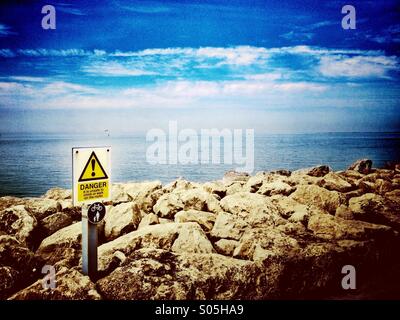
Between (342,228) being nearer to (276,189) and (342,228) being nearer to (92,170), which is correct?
(276,189)

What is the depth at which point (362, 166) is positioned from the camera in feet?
19.5

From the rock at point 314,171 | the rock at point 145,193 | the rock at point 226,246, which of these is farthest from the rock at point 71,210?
the rock at point 314,171

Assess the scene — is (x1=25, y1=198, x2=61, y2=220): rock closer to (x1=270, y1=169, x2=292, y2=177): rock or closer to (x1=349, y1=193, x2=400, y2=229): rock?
(x1=270, y1=169, x2=292, y2=177): rock

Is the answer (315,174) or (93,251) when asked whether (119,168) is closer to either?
(93,251)

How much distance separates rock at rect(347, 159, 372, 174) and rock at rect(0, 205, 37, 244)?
15.7 ft

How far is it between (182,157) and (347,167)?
104 inches

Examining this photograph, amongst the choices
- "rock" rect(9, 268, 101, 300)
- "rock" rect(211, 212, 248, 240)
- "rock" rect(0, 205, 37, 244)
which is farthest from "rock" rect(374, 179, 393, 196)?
"rock" rect(0, 205, 37, 244)

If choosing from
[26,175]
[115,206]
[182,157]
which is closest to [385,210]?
[182,157]

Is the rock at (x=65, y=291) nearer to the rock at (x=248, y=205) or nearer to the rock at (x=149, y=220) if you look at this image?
the rock at (x=149, y=220)

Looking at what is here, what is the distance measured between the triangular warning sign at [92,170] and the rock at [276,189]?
2625 mm

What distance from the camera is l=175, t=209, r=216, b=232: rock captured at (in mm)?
4773

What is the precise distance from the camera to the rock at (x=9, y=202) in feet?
16.7
